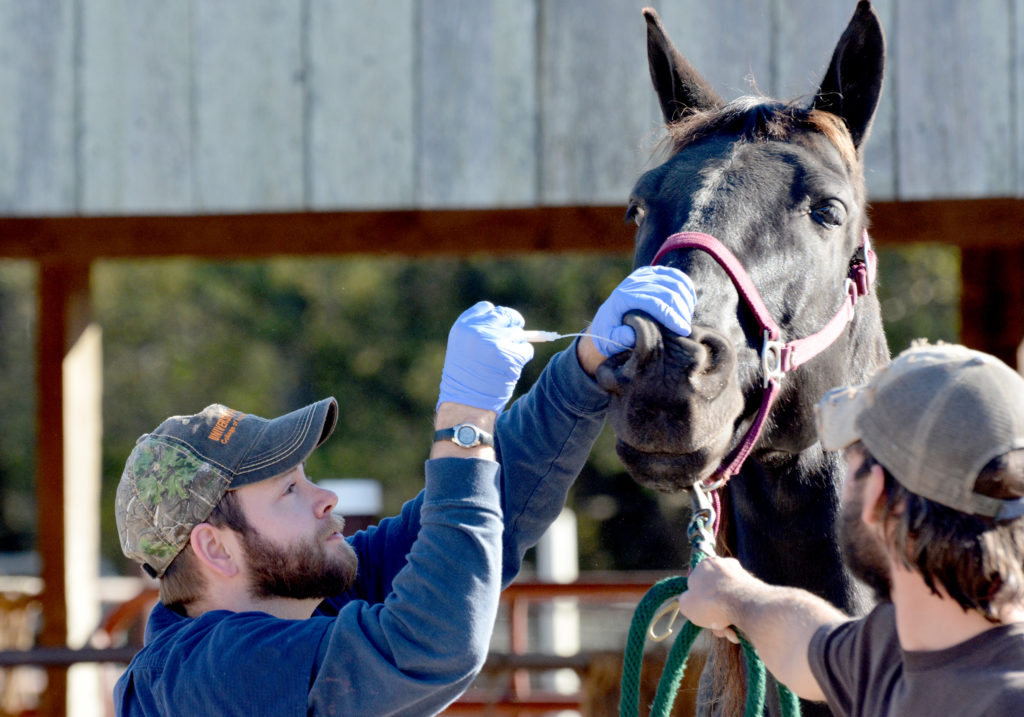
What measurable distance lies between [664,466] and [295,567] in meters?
0.57

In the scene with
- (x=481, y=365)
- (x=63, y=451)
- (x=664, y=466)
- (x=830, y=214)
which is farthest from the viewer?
(x=63, y=451)

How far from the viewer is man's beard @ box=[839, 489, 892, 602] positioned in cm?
132

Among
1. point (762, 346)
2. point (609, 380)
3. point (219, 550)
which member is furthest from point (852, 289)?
point (219, 550)

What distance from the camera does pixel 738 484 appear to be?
6.93 feet

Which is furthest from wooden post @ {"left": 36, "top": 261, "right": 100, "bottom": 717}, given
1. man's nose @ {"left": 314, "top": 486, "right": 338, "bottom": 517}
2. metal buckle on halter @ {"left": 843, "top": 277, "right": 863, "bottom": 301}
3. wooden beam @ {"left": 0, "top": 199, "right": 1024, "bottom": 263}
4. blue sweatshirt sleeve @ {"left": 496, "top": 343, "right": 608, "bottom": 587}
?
metal buckle on halter @ {"left": 843, "top": 277, "right": 863, "bottom": 301}

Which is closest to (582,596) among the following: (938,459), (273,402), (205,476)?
(205,476)

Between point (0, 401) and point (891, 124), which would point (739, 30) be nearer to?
point (891, 124)

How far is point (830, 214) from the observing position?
6.65 ft

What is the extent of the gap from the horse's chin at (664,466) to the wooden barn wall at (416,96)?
1.65 metres

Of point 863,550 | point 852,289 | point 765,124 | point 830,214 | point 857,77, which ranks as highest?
point 857,77

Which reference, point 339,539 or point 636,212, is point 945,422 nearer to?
point 339,539

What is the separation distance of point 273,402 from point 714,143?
14.8m

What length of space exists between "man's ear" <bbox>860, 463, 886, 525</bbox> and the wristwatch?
506 millimetres

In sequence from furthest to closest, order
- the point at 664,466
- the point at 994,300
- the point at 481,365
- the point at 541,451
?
1. the point at 994,300
2. the point at 541,451
3. the point at 664,466
4. the point at 481,365
